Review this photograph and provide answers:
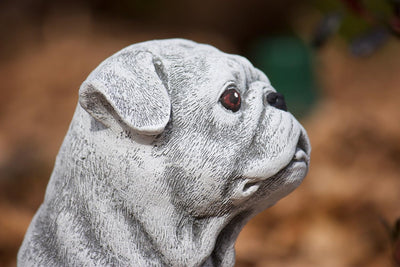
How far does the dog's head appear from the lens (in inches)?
40.9

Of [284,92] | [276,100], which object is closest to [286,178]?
[276,100]

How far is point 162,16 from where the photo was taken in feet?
17.1

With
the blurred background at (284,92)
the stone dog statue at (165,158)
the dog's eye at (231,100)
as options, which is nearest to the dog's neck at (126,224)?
the stone dog statue at (165,158)

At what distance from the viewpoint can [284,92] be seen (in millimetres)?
4508

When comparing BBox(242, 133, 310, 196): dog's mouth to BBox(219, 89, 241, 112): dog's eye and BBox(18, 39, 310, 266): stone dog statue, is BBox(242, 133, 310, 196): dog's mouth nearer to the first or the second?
BBox(18, 39, 310, 266): stone dog statue

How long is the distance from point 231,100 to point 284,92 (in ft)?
11.4

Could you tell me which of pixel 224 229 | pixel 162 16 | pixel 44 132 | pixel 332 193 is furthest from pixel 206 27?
pixel 224 229

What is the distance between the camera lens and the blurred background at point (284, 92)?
9.05 ft

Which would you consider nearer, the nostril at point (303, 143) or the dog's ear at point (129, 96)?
the dog's ear at point (129, 96)

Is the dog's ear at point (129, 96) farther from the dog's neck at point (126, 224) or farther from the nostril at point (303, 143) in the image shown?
the nostril at point (303, 143)

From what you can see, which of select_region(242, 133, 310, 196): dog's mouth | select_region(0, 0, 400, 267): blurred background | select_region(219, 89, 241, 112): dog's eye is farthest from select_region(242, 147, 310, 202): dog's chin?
select_region(0, 0, 400, 267): blurred background

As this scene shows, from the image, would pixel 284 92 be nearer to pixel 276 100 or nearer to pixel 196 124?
pixel 276 100

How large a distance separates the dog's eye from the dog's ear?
0.11 metres

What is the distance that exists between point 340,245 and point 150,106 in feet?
6.70
